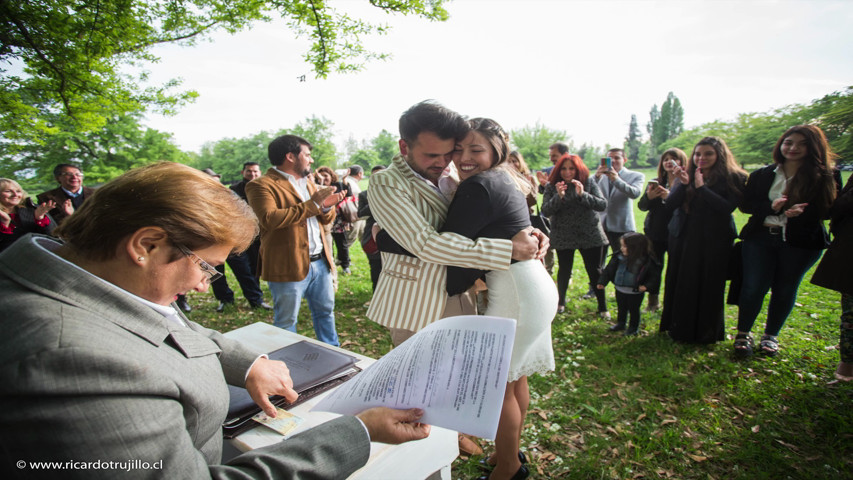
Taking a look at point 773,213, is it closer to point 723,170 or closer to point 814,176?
point 814,176

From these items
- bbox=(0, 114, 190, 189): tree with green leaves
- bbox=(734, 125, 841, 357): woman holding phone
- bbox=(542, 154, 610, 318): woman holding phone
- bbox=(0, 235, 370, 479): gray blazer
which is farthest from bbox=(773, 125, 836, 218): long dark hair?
bbox=(0, 114, 190, 189): tree with green leaves

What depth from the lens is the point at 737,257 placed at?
4.15m

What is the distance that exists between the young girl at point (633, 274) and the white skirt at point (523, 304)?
2.88m

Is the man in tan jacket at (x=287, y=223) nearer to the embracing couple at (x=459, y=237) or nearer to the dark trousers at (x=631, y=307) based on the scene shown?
the embracing couple at (x=459, y=237)

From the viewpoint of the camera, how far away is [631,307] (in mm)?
4613

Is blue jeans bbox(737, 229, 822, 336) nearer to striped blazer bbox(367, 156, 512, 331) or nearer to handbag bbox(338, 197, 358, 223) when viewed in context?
striped blazer bbox(367, 156, 512, 331)

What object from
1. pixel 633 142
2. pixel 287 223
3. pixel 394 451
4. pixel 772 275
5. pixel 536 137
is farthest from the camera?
pixel 633 142

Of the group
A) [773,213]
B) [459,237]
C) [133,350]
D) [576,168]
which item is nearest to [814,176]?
[773,213]

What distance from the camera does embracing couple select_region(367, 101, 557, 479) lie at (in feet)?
6.48

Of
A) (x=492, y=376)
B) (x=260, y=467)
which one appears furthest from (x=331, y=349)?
(x=492, y=376)

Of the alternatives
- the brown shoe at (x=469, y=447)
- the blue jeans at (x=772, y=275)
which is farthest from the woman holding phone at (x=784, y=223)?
the brown shoe at (x=469, y=447)

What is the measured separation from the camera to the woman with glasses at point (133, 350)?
0.75 m

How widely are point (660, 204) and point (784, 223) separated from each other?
1269 mm

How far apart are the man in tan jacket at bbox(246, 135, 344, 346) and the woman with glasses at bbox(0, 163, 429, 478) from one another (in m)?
2.38
